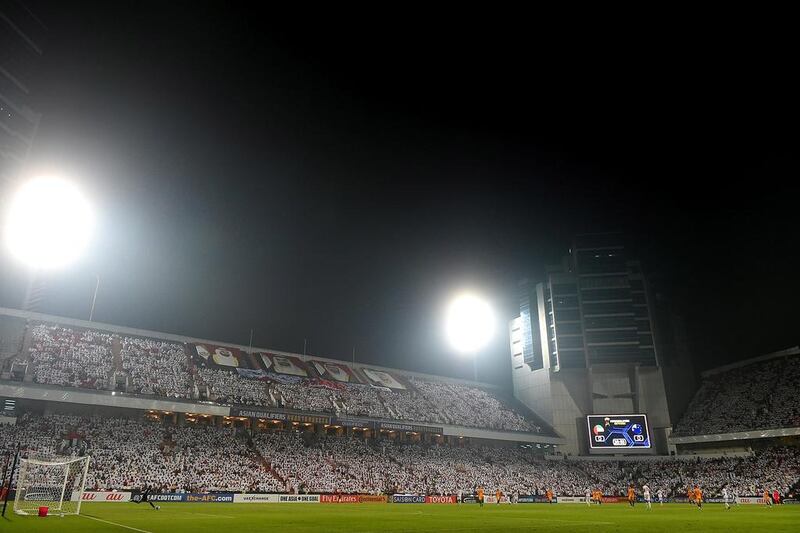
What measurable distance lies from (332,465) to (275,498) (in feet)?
30.5

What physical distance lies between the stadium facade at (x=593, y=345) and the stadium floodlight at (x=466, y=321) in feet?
41.4

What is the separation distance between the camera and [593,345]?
244 ft

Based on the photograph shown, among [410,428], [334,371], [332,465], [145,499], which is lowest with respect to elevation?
[145,499]

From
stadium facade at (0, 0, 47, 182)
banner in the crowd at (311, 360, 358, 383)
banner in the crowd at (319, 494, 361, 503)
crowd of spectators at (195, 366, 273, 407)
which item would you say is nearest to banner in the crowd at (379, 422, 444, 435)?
banner in the crowd at (311, 360, 358, 383)

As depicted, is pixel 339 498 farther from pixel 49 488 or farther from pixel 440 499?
pixel 49 488

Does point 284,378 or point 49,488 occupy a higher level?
point 284,378

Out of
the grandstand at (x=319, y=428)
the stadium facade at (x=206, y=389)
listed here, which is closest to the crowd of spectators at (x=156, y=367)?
the grandstand at (x=319, y=428)

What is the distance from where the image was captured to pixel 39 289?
20.2m

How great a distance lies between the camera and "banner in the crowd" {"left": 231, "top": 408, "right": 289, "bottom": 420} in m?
48.2

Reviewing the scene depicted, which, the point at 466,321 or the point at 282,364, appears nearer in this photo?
the point at 282,364

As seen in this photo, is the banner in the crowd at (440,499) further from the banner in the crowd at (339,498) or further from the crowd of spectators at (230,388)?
the crowd of spectators at (230,388)

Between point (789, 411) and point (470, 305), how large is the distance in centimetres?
4017

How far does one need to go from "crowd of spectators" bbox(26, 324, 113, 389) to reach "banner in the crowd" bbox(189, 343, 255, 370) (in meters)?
9.63

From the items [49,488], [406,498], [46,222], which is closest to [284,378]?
[406,498]
